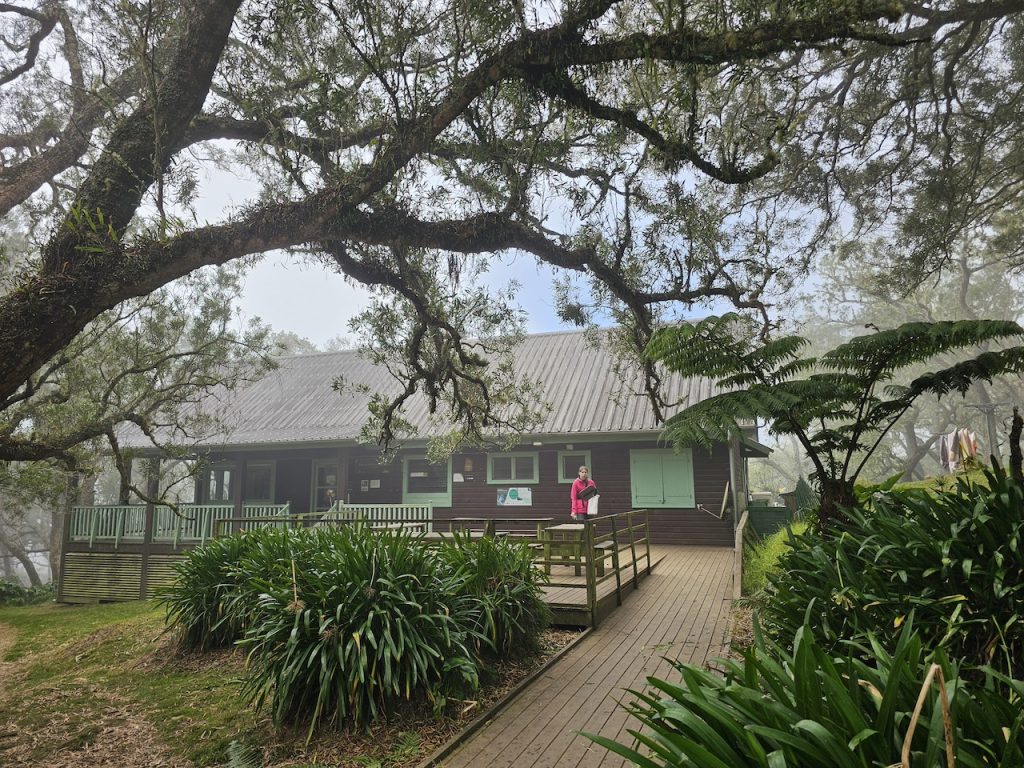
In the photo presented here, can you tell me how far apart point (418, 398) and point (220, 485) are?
27.5 feet

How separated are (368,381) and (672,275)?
48.9 ft

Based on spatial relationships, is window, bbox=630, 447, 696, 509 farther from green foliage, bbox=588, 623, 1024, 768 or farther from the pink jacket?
green foliage, bbox=588, 623, 1024, 768

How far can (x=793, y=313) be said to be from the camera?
27.9 ft

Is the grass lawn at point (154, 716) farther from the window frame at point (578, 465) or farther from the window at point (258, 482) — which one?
the window at point (258, 482)

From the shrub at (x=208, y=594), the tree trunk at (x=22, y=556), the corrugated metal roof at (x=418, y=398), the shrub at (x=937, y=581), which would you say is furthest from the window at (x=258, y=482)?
the shrub at (x=937, y=581)

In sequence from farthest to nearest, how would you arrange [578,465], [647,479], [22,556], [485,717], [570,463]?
[22,556] → [570,463] → [578,465] → [647,479] → [485,717]

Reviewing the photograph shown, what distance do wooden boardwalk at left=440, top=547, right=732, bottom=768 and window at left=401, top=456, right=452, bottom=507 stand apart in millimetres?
8485

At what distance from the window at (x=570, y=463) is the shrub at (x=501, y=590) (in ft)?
32.0

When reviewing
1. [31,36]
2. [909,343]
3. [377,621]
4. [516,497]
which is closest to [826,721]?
[377,621]

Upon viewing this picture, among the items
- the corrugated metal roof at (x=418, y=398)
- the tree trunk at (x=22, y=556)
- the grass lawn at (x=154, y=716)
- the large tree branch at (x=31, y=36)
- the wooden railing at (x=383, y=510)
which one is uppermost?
the large tree branch at (x=31, y=36)

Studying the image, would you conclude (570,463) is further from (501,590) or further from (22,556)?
(22,556)

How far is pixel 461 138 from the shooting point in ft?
23.3

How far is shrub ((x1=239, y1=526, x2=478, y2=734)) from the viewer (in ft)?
14.2

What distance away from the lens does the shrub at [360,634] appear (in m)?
4.33
